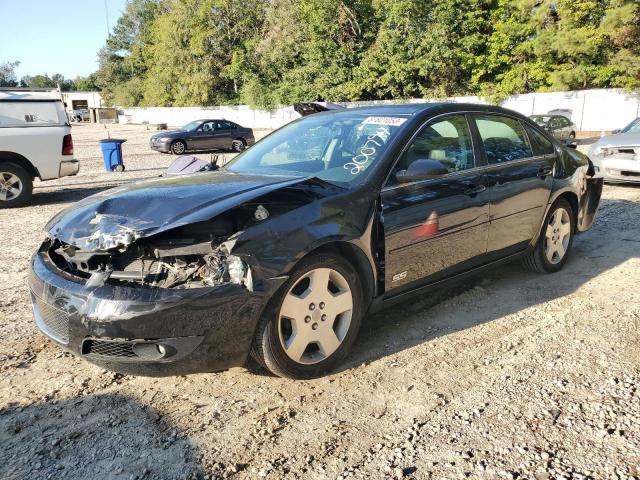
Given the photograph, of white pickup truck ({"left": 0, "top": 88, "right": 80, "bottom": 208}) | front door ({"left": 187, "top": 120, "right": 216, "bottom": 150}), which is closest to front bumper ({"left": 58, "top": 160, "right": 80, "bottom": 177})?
white pickup truck ({"left": 0, "top": 88, "right": 80, "bottom": 208})

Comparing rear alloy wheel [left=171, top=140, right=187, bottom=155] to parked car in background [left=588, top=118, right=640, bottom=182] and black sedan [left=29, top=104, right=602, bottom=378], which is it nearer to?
parked car in background [left=588, top=118, right=640, bottom=182]

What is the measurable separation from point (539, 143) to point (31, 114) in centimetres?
875

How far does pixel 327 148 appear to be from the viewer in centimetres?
397

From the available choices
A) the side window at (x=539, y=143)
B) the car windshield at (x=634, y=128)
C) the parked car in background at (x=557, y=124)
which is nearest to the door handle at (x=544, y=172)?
the side window at (x=539, y=143)

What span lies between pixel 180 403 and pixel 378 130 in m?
2.27

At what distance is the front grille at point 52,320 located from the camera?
2834 millimetres

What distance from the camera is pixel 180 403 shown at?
295cm

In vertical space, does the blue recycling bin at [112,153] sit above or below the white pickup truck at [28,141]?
below

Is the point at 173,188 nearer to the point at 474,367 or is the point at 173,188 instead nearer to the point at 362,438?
the point at 362,438

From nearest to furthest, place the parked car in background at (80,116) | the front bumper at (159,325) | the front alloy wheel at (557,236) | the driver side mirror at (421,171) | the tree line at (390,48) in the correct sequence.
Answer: the front bumper at (159,325) < the driver side mirror at (421,171) < the front alloy wheel at (557,236) < the tree line at (390,48) < the parked car in background at (80,116)

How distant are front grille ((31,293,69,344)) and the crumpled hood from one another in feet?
1.25

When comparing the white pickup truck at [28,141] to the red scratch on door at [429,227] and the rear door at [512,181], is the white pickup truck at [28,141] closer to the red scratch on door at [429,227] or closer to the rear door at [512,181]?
the rear door at [512,181]

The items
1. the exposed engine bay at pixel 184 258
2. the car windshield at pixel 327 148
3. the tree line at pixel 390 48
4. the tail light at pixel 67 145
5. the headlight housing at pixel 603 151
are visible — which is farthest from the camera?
the tree line at pixel 390 48

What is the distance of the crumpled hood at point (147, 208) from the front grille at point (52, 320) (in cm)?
38
